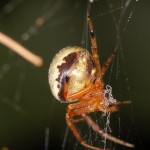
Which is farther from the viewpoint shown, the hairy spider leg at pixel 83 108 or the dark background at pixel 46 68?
the dark background at pixel 46 68

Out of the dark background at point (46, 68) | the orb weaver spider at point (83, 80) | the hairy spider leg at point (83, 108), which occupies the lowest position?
the hairy spider leg at point (83, 108)

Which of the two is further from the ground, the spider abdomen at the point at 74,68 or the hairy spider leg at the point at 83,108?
the spider abdomen at the point at 74,68

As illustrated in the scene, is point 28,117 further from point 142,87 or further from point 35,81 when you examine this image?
point 142,87

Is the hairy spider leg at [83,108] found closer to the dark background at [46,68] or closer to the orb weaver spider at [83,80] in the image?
the orb weaver spider at [83,80]

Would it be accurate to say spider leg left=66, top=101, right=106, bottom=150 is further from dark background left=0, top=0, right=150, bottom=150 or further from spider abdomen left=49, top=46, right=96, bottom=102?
dark background left=0, top=0, right=150, bottom=150

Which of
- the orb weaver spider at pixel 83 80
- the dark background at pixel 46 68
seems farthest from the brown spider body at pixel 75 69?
the dark background at pixel 46 68

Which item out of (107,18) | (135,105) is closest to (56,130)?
(135,105)

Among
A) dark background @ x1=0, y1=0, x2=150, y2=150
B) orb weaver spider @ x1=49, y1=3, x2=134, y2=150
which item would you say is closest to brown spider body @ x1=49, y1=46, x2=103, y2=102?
orb weaver spider @ x1=49, y1=3, x2=134, y2=150
